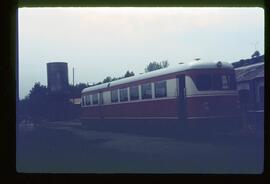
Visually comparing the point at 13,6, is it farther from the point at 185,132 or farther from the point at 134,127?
the point at 134,127

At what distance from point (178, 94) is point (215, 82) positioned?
69 cm

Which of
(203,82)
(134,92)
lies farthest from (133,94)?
(203,82)

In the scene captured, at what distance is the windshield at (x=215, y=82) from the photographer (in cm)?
527

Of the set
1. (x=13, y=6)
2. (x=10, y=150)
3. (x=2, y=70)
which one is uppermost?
(x=13, y=6)

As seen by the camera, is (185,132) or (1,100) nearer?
(1,100)

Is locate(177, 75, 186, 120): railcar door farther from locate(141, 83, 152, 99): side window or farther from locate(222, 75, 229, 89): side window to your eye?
locate(222, 75, 229, 89): side window

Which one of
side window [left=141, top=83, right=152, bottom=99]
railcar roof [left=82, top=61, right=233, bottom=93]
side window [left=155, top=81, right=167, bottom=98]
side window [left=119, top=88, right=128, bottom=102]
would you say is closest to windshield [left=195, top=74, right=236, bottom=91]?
railcar roof [left=82, top=61, right=233, bottom=93]

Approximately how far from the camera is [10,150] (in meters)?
2.62

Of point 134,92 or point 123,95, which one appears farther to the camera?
point 123,95

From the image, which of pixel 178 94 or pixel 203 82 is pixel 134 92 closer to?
pixel 178 94

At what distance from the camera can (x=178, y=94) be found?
5188mm

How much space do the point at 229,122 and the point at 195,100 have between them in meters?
0.88

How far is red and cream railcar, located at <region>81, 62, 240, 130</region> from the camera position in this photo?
491 centimetres
